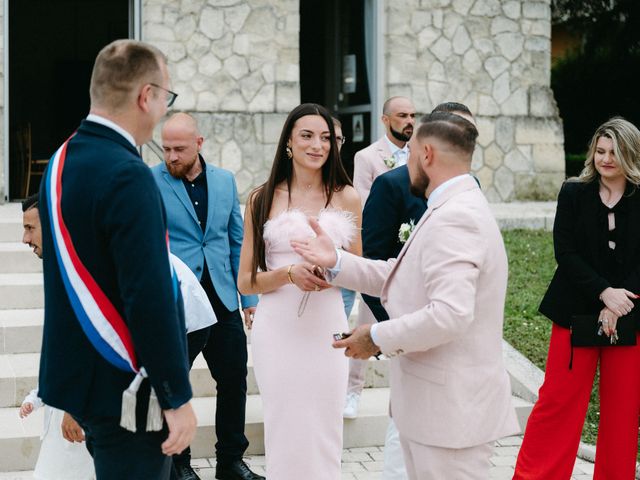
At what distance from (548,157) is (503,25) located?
1.93 m

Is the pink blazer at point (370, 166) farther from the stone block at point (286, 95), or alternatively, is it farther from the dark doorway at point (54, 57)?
the dark doorway at point (54, 57)

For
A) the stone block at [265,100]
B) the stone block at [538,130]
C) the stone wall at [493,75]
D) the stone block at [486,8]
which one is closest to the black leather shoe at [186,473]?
the stone block at [265,100]

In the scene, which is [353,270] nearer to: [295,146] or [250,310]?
[295,146]

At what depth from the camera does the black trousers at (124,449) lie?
316cm

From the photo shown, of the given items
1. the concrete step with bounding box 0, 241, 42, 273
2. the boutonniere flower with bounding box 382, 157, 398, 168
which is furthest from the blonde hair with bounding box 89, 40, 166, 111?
the concrete step with bounding box 0, 241, 42, 273

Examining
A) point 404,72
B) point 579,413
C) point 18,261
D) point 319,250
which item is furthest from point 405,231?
point 404,72

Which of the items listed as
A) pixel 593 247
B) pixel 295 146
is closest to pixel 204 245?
pixel 295 146

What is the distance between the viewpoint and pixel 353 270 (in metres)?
4.30

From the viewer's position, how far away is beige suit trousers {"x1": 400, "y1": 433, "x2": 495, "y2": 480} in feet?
11.8

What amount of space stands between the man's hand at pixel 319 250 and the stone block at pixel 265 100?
26.1 feet

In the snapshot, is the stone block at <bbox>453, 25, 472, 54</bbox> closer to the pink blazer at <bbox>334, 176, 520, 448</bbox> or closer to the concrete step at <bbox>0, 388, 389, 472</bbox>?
the concrete step at <bbox>0, 388, 389, 472</bbox>

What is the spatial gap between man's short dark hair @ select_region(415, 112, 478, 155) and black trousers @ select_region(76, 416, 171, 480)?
145cm

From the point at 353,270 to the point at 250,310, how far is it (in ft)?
6.34

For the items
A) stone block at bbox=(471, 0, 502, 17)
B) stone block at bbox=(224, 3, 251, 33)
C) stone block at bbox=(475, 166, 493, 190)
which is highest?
stone block at bbox=(471, 0, 502, 17)
